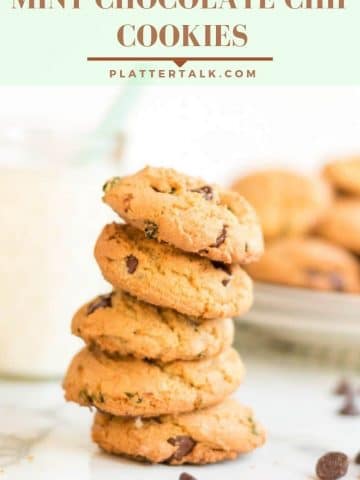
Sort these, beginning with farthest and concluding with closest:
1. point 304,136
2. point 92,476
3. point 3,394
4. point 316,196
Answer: point 304,136 < point 316,196 < point 3,394 < point 92,476

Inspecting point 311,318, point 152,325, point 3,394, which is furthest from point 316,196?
point 152,325

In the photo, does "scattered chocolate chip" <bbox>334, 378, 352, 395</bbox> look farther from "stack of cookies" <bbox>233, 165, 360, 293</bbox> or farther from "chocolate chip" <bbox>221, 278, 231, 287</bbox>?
"chocolate chip" <bbox>221, 278, 231, 287</bbox>

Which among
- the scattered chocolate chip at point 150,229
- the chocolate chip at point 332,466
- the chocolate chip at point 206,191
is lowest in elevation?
the chocolate chip at point 332,466

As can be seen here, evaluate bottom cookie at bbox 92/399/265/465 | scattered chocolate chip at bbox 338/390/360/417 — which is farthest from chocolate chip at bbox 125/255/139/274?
scattered chocolate chip at bbox 338/390/360/417

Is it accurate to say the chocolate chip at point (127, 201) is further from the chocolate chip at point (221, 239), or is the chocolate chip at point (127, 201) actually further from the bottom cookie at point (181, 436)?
the bottom cookie at point (181, 436)

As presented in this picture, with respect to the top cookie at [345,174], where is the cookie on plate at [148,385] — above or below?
below

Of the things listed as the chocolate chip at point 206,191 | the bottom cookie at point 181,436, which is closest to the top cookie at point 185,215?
the chocolate chip at point 206,191

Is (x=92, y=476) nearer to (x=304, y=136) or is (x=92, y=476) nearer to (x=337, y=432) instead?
(x=337, y=432)
